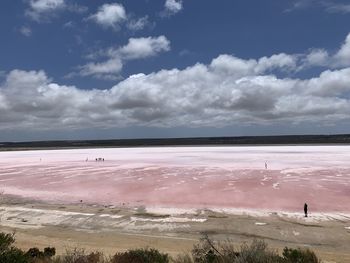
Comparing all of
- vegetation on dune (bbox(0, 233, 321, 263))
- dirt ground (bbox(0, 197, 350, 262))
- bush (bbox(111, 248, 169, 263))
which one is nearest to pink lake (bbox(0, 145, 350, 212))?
dirt ground (bbox(0, 197, 350, 262))

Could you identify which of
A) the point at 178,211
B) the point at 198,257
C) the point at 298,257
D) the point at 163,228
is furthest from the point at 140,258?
the point at 178,211

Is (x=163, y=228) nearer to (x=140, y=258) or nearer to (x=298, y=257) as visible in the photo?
(x=140, y=258)

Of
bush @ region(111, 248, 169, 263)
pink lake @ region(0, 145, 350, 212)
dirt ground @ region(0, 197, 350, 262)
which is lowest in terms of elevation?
dirt ground @ region(0, 197, 350, 262)

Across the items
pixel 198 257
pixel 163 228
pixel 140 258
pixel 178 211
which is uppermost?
pixel 140 258

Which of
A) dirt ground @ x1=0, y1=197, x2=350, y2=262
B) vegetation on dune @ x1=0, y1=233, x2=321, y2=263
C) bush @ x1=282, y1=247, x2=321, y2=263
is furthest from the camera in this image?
dirt ground @ x1=0, y1=197, x2=350, y2=262

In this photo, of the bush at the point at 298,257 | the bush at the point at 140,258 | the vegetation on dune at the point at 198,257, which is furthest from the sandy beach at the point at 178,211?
the bush at the point at 140,258

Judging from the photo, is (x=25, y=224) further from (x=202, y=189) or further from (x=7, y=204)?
(x=202, y=189)

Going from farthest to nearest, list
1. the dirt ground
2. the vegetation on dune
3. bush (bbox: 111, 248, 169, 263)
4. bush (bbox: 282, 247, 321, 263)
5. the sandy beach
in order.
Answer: the sandy beach
the dirt ground
bush (bbox: 111, 248, 169, 263)
bush (bbox: 282, 247, 321, 263)
the vegetation on dune

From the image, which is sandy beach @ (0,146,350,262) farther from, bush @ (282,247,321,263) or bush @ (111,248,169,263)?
bush @ (111,248,169,263)

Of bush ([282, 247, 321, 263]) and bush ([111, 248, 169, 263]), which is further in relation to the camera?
bush ([111, 248, 169, 263])

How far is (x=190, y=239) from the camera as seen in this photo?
1691cm

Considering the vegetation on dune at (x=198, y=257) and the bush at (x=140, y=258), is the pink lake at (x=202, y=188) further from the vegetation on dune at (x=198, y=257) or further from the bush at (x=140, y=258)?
the bush at (x=140, y=258)

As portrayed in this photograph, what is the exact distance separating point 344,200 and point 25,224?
1758 centimetres

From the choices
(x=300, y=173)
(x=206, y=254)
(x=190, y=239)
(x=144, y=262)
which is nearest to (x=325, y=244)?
(x=190, y=239)
